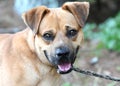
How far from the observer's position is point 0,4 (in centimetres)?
1190

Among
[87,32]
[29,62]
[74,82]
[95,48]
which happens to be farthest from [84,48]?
[29,62]

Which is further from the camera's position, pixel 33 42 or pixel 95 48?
pixel 95 48

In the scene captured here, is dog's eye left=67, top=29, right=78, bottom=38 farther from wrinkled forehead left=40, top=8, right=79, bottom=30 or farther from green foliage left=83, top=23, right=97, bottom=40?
green foliage left=83, top=23, right=97, bottom=40

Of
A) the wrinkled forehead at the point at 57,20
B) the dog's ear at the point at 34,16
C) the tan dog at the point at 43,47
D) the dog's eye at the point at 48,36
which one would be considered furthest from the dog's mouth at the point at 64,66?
the dog's ear at the point at 34,16

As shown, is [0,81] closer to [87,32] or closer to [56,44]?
[56,44]

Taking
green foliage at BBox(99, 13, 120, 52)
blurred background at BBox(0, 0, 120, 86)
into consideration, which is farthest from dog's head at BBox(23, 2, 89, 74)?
green foliage at BBox(99, 13, 120, 52)

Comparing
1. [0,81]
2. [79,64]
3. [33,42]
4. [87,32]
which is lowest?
[87,32]

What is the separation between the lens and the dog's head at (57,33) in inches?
216

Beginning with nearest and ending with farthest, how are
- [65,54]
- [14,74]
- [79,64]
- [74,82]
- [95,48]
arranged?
[65,54], [14,74], [74,82], [79,64], [95,48]

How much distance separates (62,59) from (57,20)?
1.54 ft

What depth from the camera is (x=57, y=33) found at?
556 cm

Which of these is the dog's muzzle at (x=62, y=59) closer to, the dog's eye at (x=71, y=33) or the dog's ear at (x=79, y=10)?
the dog's eye at (x=71, y=33)

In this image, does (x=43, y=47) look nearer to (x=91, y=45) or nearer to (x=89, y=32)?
(x=91, y=45)

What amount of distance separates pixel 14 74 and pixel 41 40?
1.82 feet
